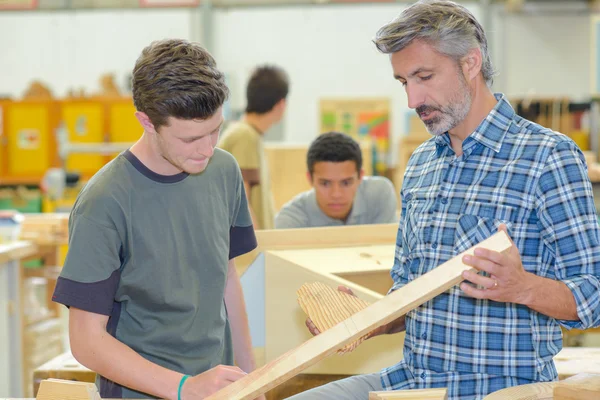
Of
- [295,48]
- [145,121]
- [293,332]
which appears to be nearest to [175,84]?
[145,121]

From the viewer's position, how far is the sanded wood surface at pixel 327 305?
143cm

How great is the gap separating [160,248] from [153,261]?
0.10ft

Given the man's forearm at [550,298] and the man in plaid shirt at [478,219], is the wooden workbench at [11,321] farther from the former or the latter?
the man's forearm at [550,298]

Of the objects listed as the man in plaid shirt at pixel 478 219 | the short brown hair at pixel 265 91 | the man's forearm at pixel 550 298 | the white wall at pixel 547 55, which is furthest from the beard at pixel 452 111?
the white wall at pixel 547 55

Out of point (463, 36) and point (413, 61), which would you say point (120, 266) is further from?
point (463, 36)

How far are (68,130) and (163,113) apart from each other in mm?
7704

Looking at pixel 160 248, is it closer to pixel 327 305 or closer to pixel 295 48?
pixel 327 305

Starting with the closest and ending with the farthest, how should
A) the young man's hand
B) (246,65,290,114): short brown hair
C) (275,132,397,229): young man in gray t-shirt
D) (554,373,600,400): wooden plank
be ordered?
(554,373,600,400): wooden plank
the young man's hand
(275,132,397,229): young man in gray t-shirt
(246,65,290,114): short brown hair

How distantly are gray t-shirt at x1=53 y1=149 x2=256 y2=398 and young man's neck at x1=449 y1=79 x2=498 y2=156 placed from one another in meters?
0.54

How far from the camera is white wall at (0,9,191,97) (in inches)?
442

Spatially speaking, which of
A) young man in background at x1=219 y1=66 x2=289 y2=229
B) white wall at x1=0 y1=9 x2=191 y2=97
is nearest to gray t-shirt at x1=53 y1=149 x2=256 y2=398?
young man in background at x1=219 y1=66 x2=289 y2=229

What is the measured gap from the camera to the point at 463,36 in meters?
1.66

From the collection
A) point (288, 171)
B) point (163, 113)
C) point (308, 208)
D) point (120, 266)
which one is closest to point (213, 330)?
point (120, 266)

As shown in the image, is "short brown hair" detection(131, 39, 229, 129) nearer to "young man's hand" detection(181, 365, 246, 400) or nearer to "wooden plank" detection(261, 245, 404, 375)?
"young man's hand" detection(181, 365, 246, 400)
